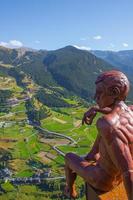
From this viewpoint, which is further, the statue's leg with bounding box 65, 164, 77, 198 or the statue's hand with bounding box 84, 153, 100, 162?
the statue's hand with bounding box 84, 153, 100, 162

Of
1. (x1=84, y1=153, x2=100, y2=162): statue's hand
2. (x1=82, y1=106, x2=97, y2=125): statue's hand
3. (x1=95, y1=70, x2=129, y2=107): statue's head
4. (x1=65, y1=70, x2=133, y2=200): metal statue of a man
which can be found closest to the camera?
(x1=65, y1=70, x2=133, y2=200): metal statue of a man

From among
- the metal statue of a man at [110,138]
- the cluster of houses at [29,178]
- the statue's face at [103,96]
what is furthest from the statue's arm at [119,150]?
the cluster of houses at [29,178]

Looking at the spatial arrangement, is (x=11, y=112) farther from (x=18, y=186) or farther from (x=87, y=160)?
(x=87, y=160)

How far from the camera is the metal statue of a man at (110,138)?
3889 millimetres

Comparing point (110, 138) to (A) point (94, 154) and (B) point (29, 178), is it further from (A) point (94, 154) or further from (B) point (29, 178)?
(B) point (29, 178)

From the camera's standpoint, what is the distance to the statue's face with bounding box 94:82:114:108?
13.9 feet

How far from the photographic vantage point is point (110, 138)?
3936mm

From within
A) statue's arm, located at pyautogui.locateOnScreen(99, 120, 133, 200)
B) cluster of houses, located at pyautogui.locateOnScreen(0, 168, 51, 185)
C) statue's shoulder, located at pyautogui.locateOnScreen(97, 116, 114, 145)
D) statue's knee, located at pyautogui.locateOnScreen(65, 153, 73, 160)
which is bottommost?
cluster of houses, located at pyautogui.locateOnScreen(0, 168, 51, 185)

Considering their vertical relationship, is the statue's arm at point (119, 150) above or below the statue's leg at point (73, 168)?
above

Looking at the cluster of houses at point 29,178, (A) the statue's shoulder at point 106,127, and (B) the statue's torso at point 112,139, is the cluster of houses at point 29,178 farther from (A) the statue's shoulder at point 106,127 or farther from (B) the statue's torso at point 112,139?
(A) the statue's shoulder at point 106,127

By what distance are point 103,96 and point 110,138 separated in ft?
1.72

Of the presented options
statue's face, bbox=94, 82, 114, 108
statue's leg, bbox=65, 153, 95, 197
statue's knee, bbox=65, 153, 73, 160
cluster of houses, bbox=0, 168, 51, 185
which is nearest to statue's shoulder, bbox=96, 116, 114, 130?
statue's face, bbox=94, 82, 114, 108

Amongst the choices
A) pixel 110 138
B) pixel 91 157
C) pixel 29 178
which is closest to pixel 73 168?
pixel 91 157

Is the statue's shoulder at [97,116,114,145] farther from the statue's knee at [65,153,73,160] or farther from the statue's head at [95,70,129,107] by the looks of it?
the statue's knee at [65,153,73,160]
